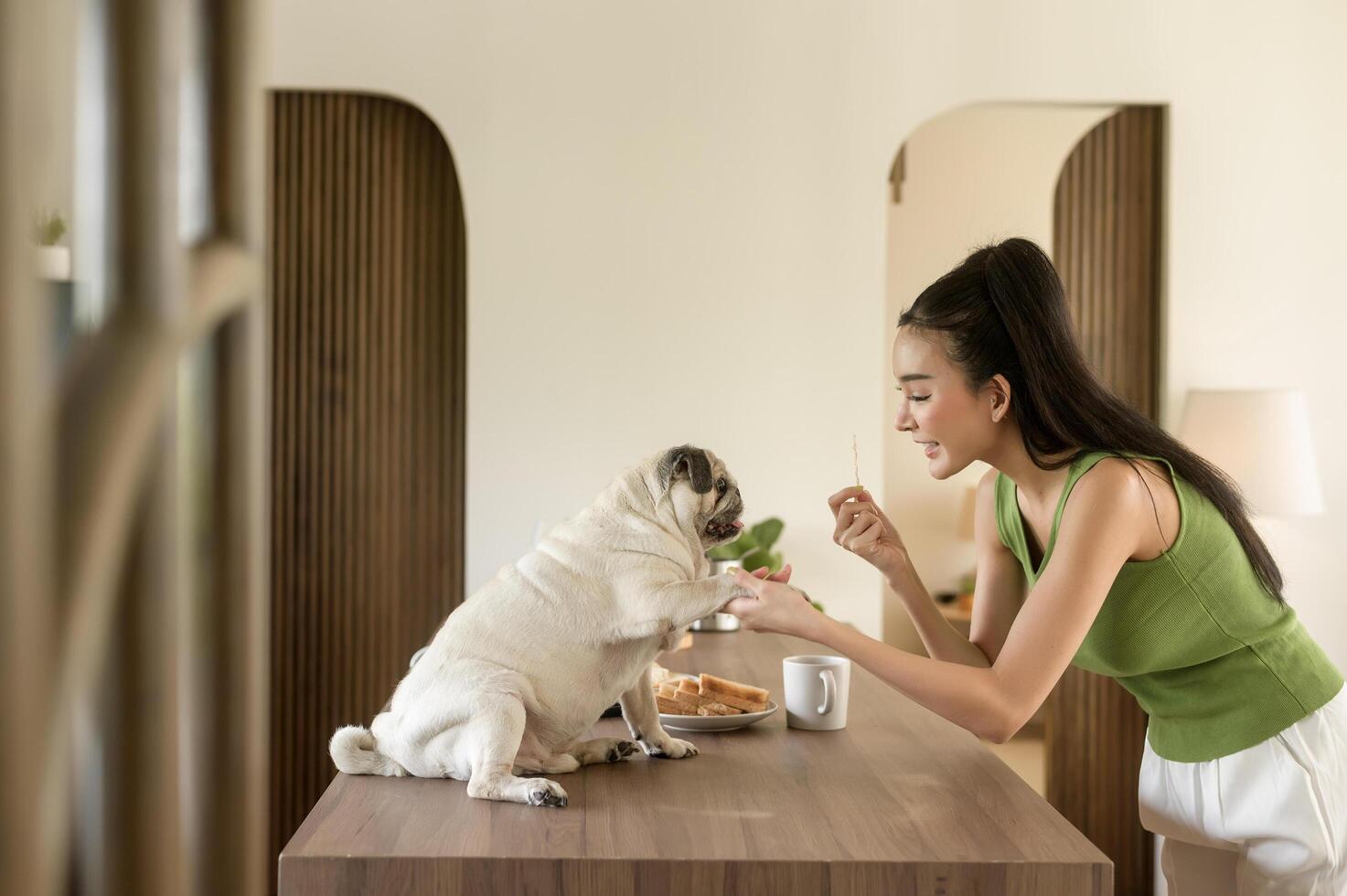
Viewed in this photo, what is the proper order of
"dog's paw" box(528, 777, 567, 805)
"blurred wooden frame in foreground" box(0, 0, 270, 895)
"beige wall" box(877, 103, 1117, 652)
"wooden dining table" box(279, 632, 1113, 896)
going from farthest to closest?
"beige wall" box(877, 103, 1117, 652), "dog's paw" box(528, 777, 567, 805), "wooden dining table" box(279, 632, 1113, 896), "blurred wooden frame in foreground" box(0, 0, 270, 895)

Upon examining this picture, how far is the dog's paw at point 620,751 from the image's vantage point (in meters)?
1.33

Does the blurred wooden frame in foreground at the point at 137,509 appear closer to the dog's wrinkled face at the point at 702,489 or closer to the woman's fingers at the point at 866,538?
the dog's wrinkled face at the point at 702,489

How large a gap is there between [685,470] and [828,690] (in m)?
0.37

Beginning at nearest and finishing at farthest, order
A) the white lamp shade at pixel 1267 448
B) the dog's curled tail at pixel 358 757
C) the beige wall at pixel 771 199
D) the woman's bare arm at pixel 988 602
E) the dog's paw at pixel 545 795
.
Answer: the dog's paw at pixel 545 795 < the dog's curled tail at pixel 358 757 < the woman's bare arm at pixel 988 602 < the white lamp shade at pixel 1267 448 < the beige wall at pixel 771 199

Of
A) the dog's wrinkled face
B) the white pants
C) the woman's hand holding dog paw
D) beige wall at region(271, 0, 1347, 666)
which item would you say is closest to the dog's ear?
the dog's wrinkled face

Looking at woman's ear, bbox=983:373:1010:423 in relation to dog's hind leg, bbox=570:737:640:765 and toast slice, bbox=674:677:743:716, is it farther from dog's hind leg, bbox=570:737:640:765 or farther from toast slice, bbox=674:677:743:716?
dog's hind leg, bbox=570:737:640:765

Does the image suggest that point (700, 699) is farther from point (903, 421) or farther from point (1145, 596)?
point (1145, 596)

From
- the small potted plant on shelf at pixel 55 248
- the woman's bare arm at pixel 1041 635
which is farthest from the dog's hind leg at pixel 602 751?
the small potted plant on shelf at pixel 55 248

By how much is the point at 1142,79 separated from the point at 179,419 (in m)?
3.68

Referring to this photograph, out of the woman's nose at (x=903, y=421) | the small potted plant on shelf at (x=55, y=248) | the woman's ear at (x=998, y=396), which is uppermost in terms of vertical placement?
the small potted plant on shelf at (x=55, y=248)

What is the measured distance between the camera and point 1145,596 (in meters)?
1.51

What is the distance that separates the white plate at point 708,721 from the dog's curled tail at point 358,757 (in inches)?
15.8

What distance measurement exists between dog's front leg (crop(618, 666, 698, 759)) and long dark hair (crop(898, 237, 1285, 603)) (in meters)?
0.59

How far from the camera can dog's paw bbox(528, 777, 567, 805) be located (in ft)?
3.72
